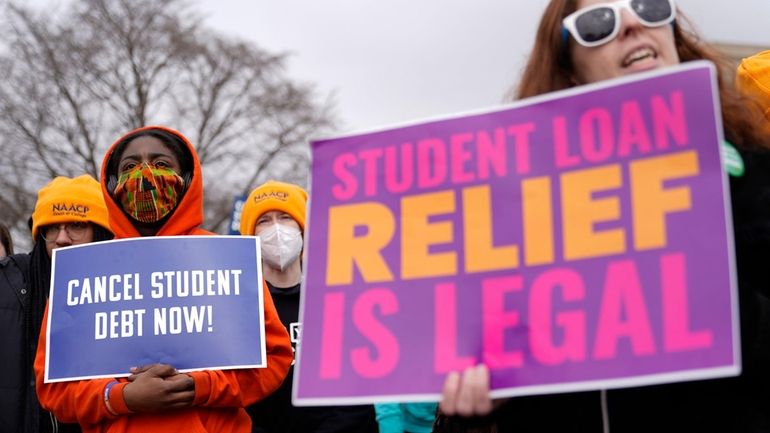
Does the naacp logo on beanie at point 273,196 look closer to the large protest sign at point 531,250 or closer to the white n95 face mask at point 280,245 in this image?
the white n95 face mask at point 280,245

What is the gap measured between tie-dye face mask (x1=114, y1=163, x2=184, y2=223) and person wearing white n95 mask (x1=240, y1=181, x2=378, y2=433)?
0.99 metres

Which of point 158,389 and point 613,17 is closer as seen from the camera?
point 613,17

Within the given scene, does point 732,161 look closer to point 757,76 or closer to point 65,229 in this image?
point 757,76

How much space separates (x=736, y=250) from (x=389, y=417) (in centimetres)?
320

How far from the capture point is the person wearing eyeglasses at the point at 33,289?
419cm

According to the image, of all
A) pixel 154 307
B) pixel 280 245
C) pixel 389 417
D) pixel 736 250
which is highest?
pixel 280 245

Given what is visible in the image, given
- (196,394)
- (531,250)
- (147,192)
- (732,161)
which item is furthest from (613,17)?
(147,192)

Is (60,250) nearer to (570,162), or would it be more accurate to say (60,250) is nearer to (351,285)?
(351,285)

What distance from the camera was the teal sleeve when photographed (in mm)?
4852

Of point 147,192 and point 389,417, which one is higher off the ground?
point 147,192

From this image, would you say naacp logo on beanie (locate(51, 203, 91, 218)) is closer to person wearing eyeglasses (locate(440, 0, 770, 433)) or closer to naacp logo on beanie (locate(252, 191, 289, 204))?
naacp logo on beanie (locate(252, 191, 289, 204))

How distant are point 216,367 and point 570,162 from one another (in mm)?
1666

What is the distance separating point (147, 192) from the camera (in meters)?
3.50

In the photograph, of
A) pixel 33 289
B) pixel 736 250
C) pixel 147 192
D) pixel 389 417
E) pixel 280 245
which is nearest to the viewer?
pixel 736 250
